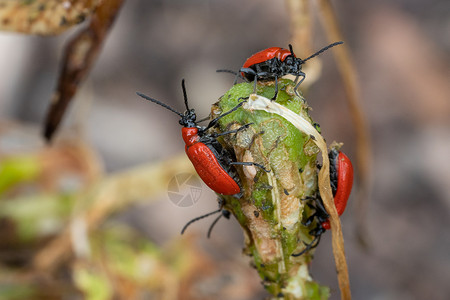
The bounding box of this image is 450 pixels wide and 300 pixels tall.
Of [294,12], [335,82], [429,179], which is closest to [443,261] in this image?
[429,179]

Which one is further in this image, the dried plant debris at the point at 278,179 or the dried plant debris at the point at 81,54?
the dried plant debris at the point at 81,54

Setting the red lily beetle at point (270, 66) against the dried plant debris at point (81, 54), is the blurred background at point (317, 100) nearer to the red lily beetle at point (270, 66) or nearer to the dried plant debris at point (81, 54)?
the dried plant debris at point (81, 54)

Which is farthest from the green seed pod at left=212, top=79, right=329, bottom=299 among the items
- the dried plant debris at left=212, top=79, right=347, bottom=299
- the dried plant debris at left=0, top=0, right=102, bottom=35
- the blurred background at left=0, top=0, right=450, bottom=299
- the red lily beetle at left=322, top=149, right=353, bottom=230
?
the blurred background at left=0, top=0, right=450, bottom=299

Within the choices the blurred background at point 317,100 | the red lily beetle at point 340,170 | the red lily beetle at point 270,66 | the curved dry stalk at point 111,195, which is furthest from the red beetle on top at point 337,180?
the blurred background at point 317,100

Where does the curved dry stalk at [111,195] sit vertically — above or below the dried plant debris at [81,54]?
below

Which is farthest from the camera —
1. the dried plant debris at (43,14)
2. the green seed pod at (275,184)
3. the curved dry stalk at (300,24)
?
the curved dry stalk at (300,24)

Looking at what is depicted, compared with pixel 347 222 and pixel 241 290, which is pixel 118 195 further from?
pixel 347 222

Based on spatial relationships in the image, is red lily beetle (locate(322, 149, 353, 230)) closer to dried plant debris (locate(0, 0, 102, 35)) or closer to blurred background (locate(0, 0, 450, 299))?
dried plant debris (locate(0, 0, 102, 35))
